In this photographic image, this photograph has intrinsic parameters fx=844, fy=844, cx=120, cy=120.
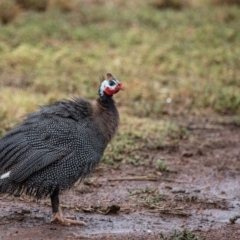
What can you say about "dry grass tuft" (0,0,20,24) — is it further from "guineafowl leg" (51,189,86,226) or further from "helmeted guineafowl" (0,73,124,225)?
"guineafowl leg" (51,189,86,226)

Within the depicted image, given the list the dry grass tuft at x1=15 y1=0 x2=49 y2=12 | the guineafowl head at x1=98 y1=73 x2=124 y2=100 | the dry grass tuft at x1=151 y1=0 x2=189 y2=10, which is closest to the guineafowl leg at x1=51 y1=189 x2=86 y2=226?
the guineafowl head at x1=98 y1=73 x2=124 y2=100

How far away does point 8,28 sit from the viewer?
41.1 feet

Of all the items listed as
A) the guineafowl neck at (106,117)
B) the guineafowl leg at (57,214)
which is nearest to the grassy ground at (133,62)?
the guineafowl neck at (106,117)

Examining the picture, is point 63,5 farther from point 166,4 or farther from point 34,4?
point 166,4

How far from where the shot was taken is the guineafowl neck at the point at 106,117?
6375 mm

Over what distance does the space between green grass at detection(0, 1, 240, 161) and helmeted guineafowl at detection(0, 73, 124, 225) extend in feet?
5.33

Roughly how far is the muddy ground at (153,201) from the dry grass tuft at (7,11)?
5165 mm

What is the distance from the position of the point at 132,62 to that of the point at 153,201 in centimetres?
487

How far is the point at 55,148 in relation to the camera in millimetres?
6129

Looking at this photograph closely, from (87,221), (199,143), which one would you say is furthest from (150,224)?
(199,143)

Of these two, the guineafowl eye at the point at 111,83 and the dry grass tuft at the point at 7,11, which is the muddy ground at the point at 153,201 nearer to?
the guineafowl eye at the point at 111,83

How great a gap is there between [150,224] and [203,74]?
5.10 m

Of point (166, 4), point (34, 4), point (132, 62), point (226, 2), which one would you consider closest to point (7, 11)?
point (34, 4)

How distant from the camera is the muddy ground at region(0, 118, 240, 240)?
6.10 metres
